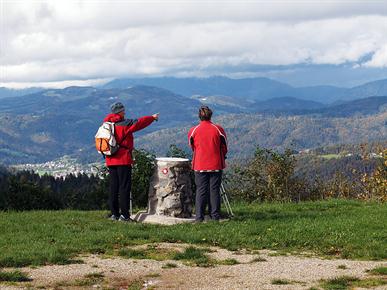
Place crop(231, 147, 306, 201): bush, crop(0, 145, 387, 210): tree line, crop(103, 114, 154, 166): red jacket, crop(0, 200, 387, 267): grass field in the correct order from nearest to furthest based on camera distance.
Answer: crop(0, 200, 387, 267): grass field, crop(103, 114, 154, 166): red jacket, crop(0, 145, 387, 210): tree line, crop(231, 147, 306, 201): bush

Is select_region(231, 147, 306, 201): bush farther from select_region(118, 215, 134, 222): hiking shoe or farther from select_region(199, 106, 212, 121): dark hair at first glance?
select_region(199, 106, 212, 121): dark hair

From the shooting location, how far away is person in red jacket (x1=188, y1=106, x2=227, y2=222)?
15.2 meters

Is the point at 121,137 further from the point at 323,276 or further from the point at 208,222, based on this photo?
the point at 323,276

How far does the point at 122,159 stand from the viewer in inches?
617

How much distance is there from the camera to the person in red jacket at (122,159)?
1566 centimetres

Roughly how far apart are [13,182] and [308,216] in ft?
38.4

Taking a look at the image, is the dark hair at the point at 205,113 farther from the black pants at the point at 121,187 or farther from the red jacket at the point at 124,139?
the black pants at the point at 121,187

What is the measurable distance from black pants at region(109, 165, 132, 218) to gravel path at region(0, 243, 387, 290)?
500 cm

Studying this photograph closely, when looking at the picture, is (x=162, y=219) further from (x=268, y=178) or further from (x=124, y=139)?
(x=268, y=178)

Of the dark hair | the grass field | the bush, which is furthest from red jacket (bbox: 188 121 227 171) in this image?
the bush

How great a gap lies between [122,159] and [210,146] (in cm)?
233

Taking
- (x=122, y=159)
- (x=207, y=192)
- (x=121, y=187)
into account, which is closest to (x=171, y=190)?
(x=207, y=192)

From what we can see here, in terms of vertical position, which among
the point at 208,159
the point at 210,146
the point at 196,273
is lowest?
the point at 196,273

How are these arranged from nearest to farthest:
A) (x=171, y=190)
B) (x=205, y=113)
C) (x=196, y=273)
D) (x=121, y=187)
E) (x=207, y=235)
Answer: (x=196, y=273)
(x=207, y=235)
(x=205, y=113)
(x=121, y=187)
(x=171, y=190)
